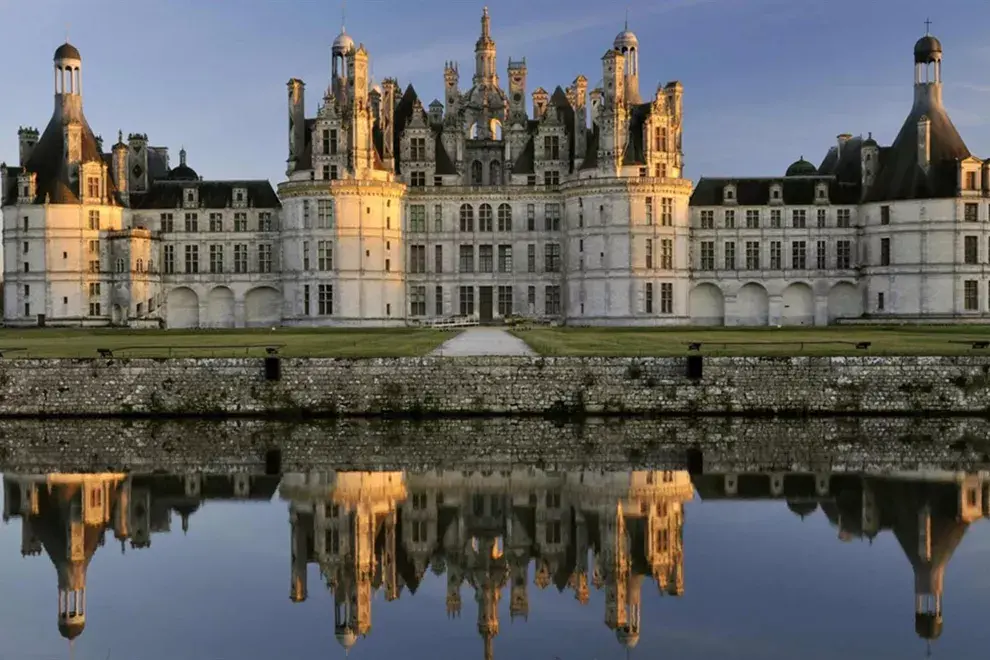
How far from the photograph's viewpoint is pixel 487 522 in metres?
22.5

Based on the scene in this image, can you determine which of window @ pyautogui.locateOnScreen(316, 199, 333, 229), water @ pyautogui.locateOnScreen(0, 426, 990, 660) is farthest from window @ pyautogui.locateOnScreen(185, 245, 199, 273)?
water @ pyautogui.locateOnScreen(0, 426, 990, 660)

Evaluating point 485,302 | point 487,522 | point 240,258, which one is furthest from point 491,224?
point 487,522

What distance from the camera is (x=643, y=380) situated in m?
37.7

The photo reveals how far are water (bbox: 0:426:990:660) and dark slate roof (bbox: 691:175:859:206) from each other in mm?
52417

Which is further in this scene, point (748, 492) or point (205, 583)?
point (748, 492)

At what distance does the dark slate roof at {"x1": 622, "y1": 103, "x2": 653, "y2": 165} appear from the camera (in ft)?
238

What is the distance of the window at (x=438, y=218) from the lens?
76688 millimetres

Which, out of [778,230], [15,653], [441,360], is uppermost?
[778,230]

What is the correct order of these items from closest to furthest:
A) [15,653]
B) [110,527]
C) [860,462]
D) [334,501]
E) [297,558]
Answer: [15,653]
[297,558]
[110,527]
[334,501]
[860,462]

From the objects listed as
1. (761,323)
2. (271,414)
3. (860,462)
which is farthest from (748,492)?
(761,323)

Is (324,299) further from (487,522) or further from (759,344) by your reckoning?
(487,522)

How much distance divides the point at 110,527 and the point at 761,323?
5995 centimetres

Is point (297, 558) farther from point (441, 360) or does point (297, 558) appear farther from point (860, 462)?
point (441, 360)

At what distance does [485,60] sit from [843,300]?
27545 mm
